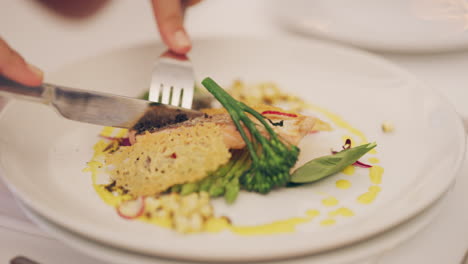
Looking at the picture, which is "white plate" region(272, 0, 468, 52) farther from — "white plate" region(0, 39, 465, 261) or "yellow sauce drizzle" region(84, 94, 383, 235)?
"yellow sauce drizzle" region(84, 94, 383, 235)

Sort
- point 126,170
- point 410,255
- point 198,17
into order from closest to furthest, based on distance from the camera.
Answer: point 410,255, point 126,170, point 198,17

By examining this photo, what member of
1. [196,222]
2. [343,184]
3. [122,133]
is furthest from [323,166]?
[122,133]

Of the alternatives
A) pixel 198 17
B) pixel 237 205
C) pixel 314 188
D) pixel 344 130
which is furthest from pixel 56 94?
pixel 198 17

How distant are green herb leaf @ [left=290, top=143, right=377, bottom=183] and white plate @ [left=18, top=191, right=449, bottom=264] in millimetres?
373

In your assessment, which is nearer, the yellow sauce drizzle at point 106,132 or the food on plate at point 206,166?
the food on plate at point 206,166

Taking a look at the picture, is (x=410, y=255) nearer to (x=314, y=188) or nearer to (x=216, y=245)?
(x=314, y=188)

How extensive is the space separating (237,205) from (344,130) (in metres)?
0.90

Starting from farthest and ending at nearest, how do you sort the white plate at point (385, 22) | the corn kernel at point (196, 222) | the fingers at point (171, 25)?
1. the white plate at point (385, 22)
2. the fingers at point (171, 25)
3. the corn kernel at point (196, 222)

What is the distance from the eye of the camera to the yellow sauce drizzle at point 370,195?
1.80m

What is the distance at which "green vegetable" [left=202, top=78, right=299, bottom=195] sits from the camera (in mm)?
1800

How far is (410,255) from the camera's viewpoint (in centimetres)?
162

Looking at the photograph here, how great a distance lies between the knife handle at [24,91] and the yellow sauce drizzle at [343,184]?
4.19 ft

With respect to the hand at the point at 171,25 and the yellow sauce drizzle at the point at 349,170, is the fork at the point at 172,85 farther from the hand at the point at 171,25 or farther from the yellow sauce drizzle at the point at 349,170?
the yellow sauce drizzle at the point at 349,170

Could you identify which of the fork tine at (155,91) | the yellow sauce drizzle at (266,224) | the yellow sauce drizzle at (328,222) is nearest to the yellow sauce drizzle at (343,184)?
the yellow sauce drizzle at (266,224)
